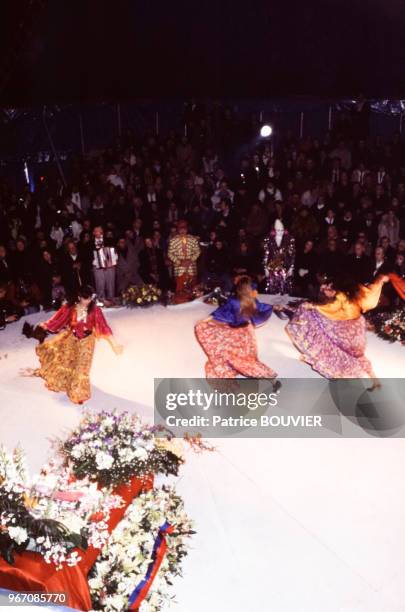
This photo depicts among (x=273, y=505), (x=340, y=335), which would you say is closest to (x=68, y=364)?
(x=273, y=505)

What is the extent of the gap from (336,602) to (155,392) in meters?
3.47

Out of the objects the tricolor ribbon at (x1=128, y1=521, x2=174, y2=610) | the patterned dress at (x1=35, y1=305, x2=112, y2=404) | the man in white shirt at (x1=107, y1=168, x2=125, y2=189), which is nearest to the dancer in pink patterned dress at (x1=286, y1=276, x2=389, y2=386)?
the patterned dress at (x1=35, y1=305, x2=112, y2=404)

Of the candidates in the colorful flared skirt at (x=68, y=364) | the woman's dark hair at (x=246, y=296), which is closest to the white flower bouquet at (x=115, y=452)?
the colorful flared skirt at (x=68, y=364)

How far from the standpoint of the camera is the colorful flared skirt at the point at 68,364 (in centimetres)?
749

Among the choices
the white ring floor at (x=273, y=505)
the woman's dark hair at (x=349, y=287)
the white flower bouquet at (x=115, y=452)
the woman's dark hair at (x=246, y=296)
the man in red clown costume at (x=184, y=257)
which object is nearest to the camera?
the white ring floor at (x=273, y=505)

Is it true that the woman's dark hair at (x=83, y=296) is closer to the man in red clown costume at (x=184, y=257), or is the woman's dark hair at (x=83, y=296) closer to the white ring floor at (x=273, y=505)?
the white ring floor at (x=273, y=505)

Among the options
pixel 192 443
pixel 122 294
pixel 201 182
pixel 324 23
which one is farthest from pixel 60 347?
pixel 324 23

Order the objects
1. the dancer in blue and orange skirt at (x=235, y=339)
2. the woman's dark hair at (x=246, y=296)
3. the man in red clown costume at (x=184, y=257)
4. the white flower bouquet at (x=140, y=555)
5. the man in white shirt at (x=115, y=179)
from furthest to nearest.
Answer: the man in white shirt at (x=115, y=179) → the man in red clown costume at (x=184, y=257) → the dancer in blue and orange skirt at (x=235, y=339) → the woman's dark hair at (x=246, y=296) → the white flower bouquet at (x=140, y=555)

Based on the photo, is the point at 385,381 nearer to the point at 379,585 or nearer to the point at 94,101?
the point at 379,585

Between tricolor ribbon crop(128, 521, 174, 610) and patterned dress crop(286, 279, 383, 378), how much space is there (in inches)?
133

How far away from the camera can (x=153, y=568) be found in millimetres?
5000

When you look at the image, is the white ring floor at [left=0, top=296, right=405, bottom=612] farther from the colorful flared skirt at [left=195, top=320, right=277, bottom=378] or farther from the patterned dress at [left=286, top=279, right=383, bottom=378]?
the colorful flared skirt at [left=195, top=320, right=277, bottom=378]

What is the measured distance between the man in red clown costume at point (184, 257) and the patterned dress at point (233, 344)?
311 centimetres

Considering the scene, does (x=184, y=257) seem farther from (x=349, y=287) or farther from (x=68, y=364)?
(x=349, y=287)
